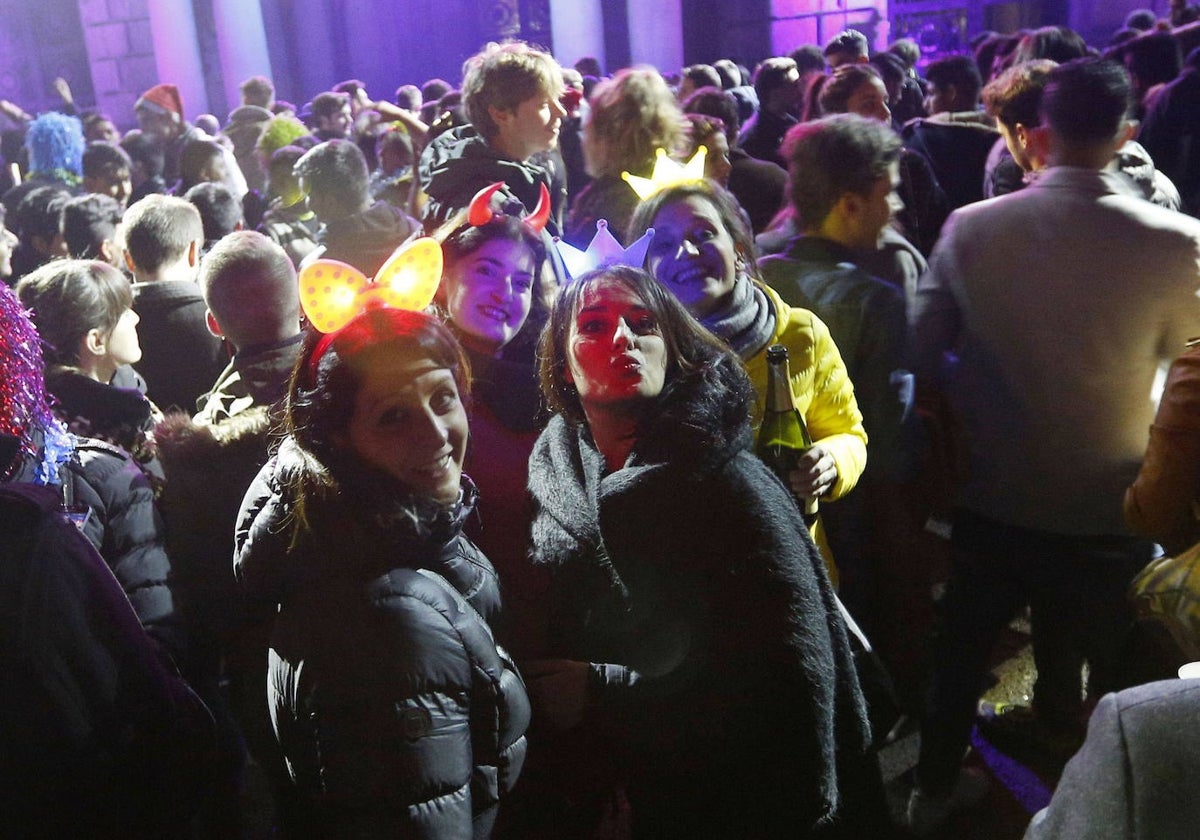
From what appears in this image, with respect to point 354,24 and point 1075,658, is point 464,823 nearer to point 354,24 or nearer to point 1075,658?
point 1075,658

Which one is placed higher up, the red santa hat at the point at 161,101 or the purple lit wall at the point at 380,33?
the purple lit wall at the point at 380,33

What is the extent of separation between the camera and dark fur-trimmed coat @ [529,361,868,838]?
1.83 m

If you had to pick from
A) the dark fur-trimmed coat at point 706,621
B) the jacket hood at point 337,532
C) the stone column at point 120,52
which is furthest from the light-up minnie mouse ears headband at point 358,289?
the stone column at point 120,52

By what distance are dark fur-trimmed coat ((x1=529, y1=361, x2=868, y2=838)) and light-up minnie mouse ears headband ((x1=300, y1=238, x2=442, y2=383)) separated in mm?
440

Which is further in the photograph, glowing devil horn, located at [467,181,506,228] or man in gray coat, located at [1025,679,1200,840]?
glowing devil horn, located at [467,181,506,228]

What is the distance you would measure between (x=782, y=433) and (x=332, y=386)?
105 cm

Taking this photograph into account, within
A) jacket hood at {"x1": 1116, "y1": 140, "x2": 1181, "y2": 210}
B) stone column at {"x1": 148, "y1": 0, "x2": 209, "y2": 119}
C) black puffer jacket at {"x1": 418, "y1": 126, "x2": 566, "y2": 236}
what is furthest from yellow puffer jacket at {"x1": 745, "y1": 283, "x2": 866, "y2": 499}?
stone column at {"x1": 148, "y1": 0, "x2": 209, "y2": 119}

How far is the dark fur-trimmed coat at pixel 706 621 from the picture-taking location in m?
1.83

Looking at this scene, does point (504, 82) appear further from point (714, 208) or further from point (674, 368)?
point (674, 368)

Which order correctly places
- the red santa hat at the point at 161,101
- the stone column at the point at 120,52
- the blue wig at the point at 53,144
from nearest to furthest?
the blue wig at the point at 53,144
the red santa hat at the point at 161,101
the stone column at the point at 120,52

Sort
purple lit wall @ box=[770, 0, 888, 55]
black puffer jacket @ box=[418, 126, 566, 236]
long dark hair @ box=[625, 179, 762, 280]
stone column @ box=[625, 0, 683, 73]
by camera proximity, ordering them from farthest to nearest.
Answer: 1. stone column @ box=[625, 0, 683, 73]
2. purple lit wall @ box=[770, 0, 888, 55]
3. black puffer jacket @ box=[418, 126, 566, 236]
4. long dark hair @ box=[625, 179, 762, 280]

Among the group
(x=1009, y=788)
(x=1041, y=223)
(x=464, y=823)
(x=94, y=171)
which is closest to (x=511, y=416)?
(x=464, y=823)

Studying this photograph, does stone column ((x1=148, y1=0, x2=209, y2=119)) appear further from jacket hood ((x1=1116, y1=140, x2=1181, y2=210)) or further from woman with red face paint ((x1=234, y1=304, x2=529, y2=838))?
woman with red face paint ((x1=234, y1=304, x2=529, y2=838))

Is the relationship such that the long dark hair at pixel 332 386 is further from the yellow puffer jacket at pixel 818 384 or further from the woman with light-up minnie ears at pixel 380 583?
the yellow puffer jacket at pixel 818 384
